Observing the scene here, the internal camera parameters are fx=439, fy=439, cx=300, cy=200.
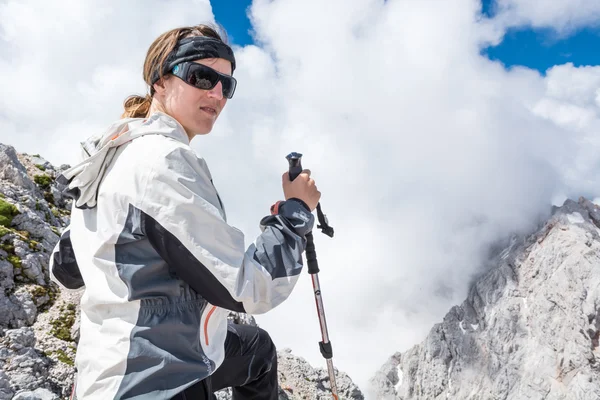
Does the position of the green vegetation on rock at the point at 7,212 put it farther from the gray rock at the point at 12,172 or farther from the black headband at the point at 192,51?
the black headband at the point at 192,51

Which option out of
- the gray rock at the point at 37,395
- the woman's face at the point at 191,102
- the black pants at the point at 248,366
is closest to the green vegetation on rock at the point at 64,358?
the gray rock at the point at 37,395

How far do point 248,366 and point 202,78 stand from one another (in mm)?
3113

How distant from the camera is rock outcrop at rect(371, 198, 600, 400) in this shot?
303 ft

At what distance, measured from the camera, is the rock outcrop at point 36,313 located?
25.3 ft

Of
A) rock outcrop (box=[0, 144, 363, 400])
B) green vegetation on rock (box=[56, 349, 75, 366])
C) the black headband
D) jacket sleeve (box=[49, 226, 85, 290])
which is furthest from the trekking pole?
green vegetation on rock (box=[56, 349, 75, 366])

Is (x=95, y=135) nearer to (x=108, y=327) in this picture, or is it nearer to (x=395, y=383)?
(x=108, y=327)

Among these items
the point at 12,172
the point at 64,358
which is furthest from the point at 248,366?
the point at 12,172

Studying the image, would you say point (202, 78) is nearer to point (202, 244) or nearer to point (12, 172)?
point (202, 244)

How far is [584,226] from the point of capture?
11175 centimetres

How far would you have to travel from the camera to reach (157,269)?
3127 mm

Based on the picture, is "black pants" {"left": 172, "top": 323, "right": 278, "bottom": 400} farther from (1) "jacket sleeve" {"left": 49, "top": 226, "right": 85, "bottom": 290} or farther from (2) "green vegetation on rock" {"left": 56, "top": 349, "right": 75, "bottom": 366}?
(2) "green vegetation on rock" {"left": 56, "top": 349, "right": 75, "bottom": 366}

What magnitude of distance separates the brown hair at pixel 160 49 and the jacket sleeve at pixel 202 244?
4.55 feet

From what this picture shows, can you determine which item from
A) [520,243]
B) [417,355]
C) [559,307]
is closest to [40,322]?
[559,307]

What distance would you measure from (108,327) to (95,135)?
61.7 inches
